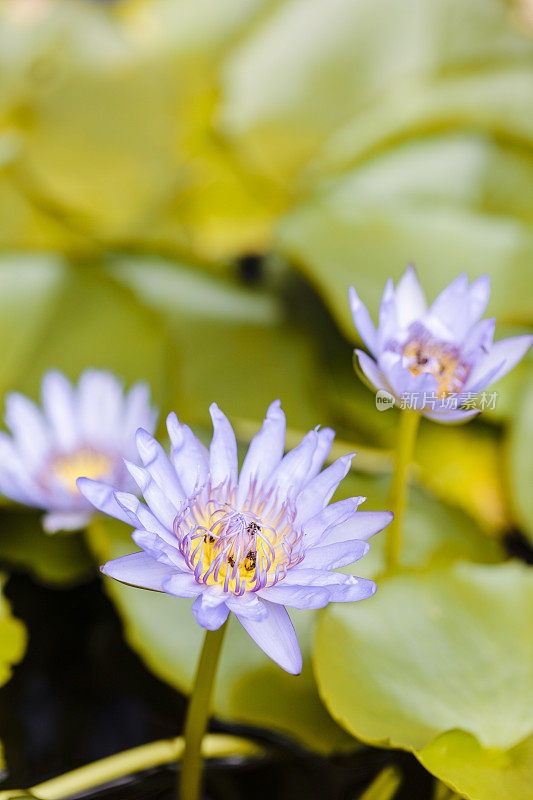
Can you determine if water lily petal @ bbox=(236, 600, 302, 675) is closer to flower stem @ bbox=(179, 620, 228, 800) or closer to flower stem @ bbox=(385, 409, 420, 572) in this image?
flower stem @ bbox=(179, 620, 228, 800)

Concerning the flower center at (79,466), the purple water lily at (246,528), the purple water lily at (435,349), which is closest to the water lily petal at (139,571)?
the purple water lily at (246,528)

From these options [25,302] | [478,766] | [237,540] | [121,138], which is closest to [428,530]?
[478,766]

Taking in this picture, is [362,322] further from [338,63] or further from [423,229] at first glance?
[338,63]

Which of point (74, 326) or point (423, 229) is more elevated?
point (423, 229)

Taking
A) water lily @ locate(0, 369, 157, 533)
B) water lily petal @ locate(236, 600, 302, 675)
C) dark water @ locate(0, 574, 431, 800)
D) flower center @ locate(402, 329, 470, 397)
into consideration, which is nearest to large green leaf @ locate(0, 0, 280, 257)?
water lily @ locate(0, 369, 157, 533)

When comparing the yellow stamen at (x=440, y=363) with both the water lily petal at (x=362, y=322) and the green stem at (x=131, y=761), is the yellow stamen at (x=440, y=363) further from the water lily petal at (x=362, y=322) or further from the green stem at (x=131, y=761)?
the green stem at (x=131, y=761)
